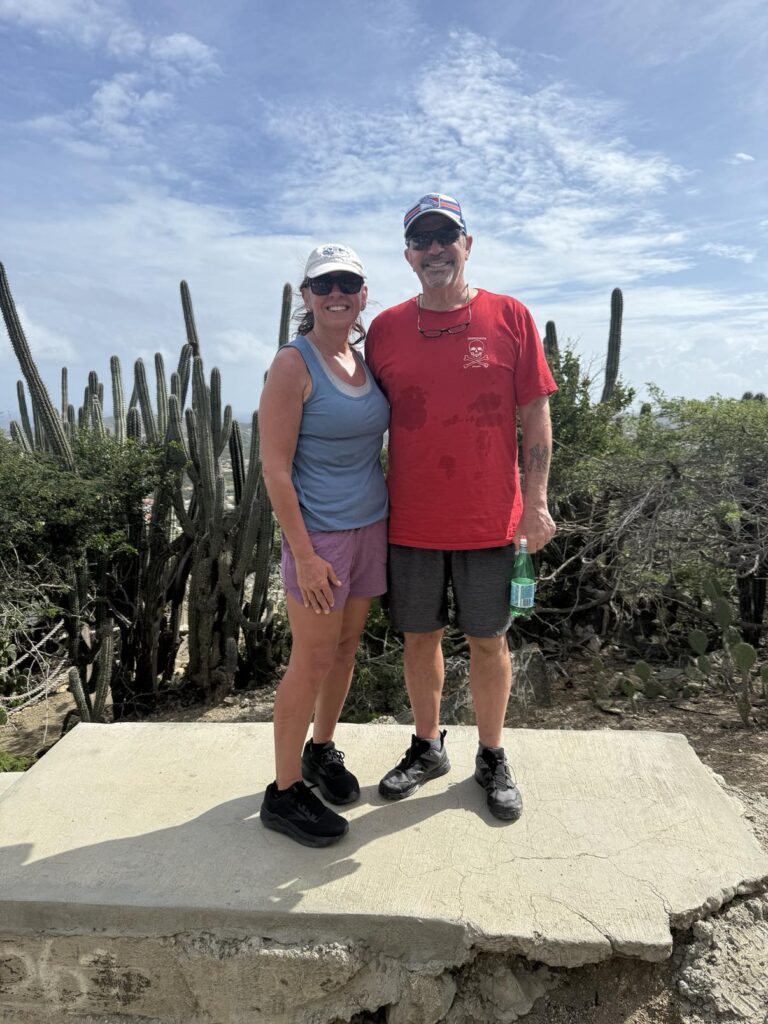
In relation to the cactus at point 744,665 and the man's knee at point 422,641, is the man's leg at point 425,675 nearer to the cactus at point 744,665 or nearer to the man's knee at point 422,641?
the man's knee at point 422,641

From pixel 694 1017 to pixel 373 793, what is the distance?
3.99ft

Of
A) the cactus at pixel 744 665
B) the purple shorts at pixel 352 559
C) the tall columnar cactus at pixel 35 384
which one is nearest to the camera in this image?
the purple shorts at pixel 352 559

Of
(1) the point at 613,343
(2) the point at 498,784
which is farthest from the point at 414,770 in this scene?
(1) the point at 613,343

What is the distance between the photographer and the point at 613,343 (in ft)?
23.8

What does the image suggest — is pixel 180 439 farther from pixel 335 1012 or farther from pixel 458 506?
pixel 335 1012

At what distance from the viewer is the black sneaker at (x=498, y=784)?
8.45ft

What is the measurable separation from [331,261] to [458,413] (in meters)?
0.65

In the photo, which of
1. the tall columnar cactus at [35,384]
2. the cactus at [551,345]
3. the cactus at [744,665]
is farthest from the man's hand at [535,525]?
the tall columnar cactus at [35,384]

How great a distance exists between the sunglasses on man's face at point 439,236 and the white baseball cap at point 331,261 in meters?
0.24

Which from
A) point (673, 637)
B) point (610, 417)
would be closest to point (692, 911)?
point (673, 637)

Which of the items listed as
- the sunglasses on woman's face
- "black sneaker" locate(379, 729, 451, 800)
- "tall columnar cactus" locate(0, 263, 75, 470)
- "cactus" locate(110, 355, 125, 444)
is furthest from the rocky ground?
"cactus" locate(110, 355, 125, 444)

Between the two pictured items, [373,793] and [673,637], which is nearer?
[373,793]

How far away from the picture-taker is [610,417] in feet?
20.7

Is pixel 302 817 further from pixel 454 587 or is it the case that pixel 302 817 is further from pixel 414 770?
pixel 454 587
